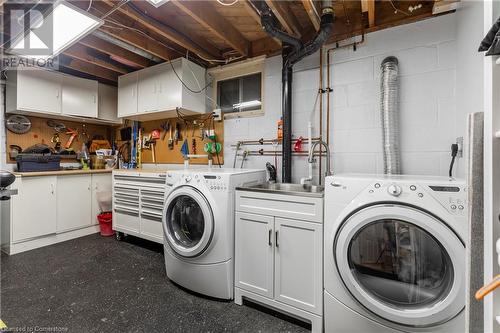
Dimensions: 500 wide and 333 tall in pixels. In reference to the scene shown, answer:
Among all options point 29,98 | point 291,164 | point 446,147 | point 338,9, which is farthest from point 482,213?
point 29,98

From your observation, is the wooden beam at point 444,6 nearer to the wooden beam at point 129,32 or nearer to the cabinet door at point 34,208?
the wooden beam at point 129,32

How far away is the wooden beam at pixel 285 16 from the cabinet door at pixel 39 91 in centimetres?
301

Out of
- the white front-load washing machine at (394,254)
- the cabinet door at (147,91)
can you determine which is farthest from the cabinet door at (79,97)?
the white front-load washing machine at (394,254)

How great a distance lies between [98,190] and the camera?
11.1 ft

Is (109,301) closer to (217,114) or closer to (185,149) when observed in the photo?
(185,149)

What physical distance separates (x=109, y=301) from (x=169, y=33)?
8.04ft

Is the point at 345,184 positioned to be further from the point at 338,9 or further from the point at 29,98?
the point at 29,98

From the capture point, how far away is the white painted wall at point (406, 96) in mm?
1763

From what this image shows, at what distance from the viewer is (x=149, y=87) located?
9.80 ft

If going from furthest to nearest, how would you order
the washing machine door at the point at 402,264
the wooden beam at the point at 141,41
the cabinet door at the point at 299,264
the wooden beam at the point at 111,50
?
the wooden beam at the point at 111,50
the wooden beam at the point at 141,41
the cabinet door at the point at 299,264
the washing machine door at the point at 402,264

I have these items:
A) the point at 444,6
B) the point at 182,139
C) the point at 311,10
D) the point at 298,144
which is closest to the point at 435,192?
the point at 298,144

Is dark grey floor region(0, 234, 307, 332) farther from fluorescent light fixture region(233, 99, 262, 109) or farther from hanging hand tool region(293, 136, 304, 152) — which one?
fluorescent light fixture region(233, 99, 262, 109)

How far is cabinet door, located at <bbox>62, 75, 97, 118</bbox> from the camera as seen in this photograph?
3.16m

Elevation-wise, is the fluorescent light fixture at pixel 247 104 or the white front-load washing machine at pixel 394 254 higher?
the fluorescent light fixture at pixel 247 104
